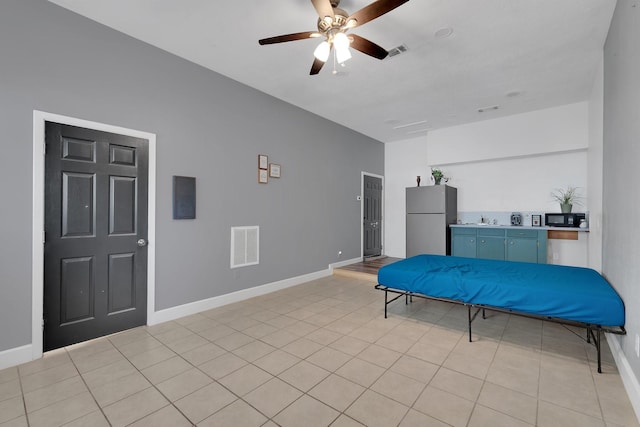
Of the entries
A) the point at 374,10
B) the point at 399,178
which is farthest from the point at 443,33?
the point at 399,178

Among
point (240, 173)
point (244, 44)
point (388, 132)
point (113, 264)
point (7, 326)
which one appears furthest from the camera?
point (388, 132)

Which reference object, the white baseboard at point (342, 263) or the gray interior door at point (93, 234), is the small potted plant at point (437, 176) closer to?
the white baseboard at point (342, 263)

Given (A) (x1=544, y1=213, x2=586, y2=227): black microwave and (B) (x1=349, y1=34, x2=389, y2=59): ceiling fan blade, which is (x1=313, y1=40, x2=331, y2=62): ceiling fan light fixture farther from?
(A) (x1=544, y1=213, x2=586, y2=227): black microwave

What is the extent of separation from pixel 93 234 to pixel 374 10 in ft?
10.6

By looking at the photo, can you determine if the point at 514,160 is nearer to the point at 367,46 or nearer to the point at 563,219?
the point at 563,219

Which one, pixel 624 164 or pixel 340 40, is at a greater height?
pixel 340 40

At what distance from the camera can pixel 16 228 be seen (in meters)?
2.39

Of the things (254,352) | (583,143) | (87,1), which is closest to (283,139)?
(87,1)

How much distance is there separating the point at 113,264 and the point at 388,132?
556cm

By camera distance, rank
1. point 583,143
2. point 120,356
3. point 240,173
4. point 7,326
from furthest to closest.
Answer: point 583,143
point 240,173
point 120,356
point 7,326

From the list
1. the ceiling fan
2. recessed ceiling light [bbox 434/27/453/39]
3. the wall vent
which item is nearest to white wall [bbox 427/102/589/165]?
recessed ceiling light [bbox 434/27/453/39]

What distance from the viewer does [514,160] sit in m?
5.59

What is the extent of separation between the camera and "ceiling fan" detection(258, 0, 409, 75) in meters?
2.16

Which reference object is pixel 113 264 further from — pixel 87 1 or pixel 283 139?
pixel 283 139
